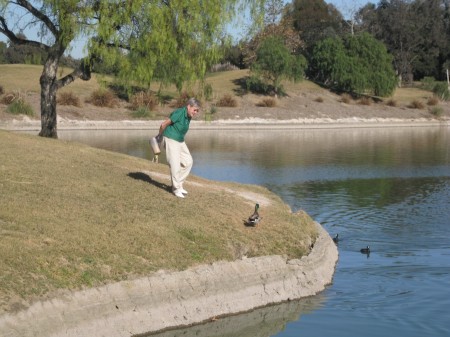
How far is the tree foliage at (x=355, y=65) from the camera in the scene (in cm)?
6806

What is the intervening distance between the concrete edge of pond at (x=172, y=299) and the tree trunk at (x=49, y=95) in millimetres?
10227

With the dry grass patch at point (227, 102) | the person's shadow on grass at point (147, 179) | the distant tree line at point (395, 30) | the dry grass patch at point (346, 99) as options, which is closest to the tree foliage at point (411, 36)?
the distant tree line at point (395, 30)

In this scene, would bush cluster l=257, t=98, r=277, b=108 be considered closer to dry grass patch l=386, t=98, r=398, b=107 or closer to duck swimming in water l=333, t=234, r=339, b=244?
dry grass patch l=386, t=98, r=398, b=107

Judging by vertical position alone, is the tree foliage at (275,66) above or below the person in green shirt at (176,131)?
above

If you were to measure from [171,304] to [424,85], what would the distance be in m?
72.6

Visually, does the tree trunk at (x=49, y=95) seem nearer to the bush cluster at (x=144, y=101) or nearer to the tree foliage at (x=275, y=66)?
the bush cluster at (x=144, y=101)

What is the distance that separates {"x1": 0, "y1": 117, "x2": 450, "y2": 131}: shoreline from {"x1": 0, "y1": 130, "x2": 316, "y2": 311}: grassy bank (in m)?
25.6

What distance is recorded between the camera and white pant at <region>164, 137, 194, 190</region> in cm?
1418

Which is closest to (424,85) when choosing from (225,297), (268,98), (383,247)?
(268,98)

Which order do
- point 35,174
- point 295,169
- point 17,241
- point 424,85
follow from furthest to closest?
point 424,85 → point 295,169 → point 35,174 → point 17,241

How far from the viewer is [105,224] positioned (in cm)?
1177

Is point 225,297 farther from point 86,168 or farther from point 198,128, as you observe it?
point 198,128

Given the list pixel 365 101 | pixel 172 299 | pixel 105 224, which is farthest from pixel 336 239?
pixel 365 101

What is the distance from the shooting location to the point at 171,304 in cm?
1049
